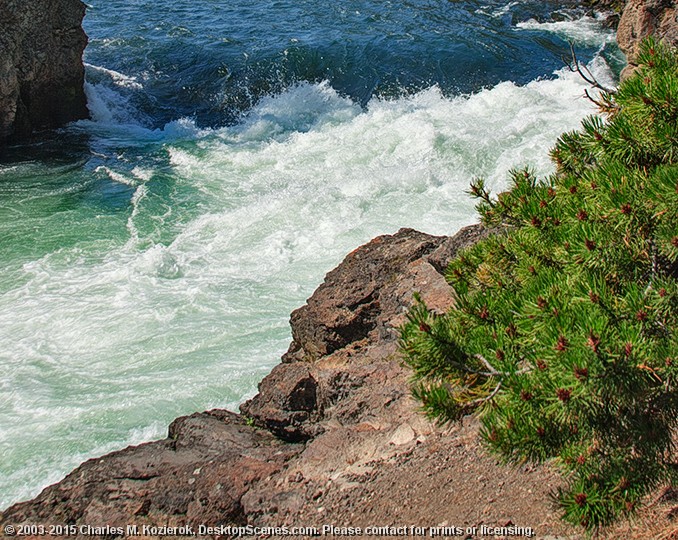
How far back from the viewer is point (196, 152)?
47.4 ft

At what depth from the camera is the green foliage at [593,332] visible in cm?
260

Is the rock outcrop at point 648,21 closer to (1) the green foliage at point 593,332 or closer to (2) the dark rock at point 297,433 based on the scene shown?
(2) the dark rock at point 297,433

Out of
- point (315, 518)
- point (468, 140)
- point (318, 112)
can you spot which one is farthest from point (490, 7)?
point (315, 518)

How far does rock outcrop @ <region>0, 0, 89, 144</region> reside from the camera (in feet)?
45.8

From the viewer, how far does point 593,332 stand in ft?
8.18

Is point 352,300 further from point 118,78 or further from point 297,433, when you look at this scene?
point 118,78

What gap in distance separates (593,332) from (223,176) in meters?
11.3

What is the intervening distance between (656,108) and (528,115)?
456 inches

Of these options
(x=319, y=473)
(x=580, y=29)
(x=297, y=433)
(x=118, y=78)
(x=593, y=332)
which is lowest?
(x=297, y=433)

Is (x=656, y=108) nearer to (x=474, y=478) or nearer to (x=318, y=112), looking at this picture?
(x=474, y=478)

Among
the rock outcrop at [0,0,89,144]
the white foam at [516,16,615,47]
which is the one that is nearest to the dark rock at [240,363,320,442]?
the rock outcrop at [0,0,89,144]

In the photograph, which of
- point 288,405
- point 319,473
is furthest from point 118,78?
point 319,473

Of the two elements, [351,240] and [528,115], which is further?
[528,115]

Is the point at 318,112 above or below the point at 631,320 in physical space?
below
